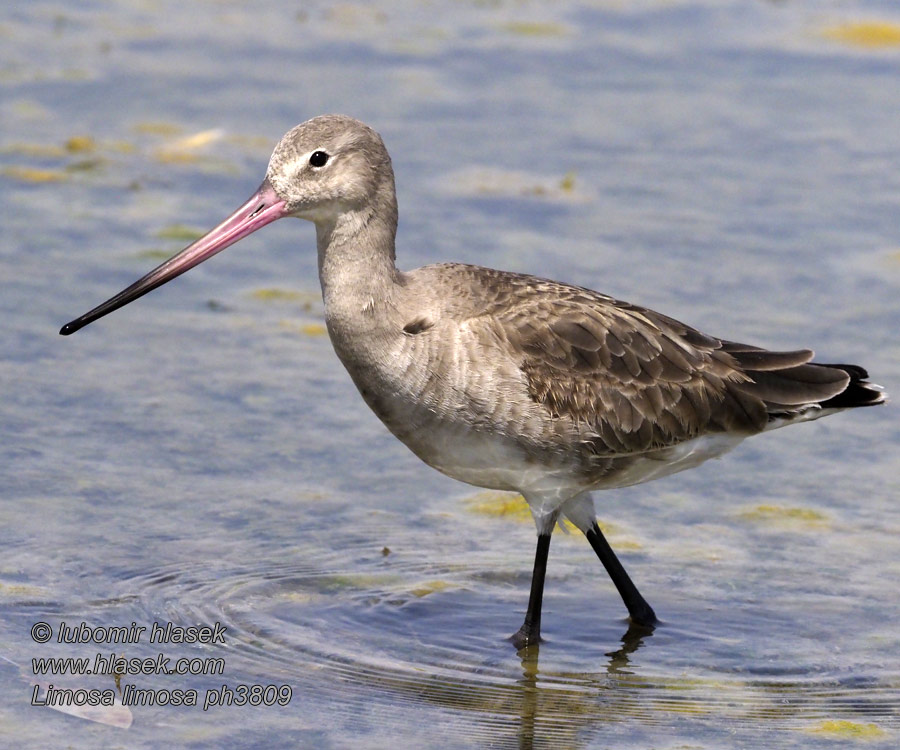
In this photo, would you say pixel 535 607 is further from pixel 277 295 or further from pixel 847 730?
pixel 277 295

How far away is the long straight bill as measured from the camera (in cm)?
677

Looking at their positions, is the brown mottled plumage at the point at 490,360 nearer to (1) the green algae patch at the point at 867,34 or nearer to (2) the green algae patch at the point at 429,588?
(2) the green algae patch at the point at 429,588

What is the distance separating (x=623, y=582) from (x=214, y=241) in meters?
2.23

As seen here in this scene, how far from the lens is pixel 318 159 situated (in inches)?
266

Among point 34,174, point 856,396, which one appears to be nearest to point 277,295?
point 34,174

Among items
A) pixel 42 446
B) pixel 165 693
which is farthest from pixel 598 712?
Result: pixel 42 446

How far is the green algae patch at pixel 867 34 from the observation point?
14070 millimetres

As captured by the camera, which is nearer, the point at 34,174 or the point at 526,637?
the point at 526,637

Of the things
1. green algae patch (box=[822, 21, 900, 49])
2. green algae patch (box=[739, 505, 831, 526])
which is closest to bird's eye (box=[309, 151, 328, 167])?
green algae patch (box=[739, 505, 831, 526])

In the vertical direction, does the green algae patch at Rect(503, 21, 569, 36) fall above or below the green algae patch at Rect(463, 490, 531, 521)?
above

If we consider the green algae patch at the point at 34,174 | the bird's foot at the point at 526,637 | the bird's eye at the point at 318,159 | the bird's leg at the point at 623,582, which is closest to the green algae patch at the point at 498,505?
the bird's leg at the point at 623,582

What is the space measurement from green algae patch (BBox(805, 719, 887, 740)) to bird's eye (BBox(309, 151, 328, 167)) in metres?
2.86

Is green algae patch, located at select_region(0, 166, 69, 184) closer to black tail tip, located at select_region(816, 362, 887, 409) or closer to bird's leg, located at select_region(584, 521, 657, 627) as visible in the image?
bird's leg, located at select_region(584, 521, 657, 627)

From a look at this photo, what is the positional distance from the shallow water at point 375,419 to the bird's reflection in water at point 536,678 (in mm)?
18
